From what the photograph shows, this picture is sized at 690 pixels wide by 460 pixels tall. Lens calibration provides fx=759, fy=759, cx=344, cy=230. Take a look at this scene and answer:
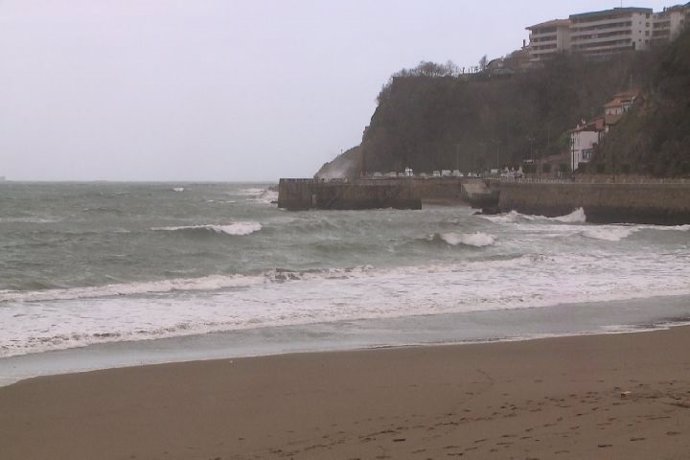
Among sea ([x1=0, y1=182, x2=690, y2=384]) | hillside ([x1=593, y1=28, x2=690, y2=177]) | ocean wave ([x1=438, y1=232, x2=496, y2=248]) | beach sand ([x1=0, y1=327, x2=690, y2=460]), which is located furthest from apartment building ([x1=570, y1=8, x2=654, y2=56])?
beach sand ([x1=0, y1=327, x2=690, y2=460])

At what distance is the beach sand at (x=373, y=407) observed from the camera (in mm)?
5844

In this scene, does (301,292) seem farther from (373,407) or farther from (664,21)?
(664,21)

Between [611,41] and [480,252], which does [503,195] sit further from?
[611,41]

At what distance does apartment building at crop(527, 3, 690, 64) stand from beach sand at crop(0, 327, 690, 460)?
330 feet

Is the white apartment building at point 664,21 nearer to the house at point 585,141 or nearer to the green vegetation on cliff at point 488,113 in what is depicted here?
the green vegetation on cliff at point 488,113

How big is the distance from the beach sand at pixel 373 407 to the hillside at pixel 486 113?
3282 inches

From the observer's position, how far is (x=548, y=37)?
118 metres

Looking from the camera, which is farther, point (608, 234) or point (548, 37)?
point (548, 37)

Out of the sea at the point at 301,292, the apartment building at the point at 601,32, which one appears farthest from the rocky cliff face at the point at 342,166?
the sea at the point at 301,292

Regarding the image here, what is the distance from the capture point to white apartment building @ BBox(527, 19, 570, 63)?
381 ft

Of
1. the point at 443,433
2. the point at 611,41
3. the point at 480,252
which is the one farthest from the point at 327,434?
the point at 611,41

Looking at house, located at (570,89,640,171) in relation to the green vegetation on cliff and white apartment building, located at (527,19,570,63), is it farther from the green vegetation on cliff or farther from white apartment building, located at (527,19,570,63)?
white apartment building, located at (527,19,570,63)

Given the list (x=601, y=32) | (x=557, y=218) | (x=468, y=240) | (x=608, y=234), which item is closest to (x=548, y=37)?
(x=601, y=32)

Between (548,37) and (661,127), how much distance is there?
75.9m
